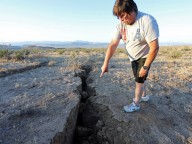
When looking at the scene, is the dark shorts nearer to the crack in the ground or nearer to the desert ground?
the desert ground

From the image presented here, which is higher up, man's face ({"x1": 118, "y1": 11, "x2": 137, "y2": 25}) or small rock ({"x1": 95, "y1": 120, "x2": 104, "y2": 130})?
man's face ({"x1": 118, "y1": 11, "x2": 137, "y2": 25})

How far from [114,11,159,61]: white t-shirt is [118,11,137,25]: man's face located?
6 cm

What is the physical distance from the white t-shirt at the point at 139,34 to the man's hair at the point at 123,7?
185 mm

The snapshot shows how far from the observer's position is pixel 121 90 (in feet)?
15.8

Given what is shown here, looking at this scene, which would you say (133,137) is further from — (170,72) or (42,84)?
(170,72)

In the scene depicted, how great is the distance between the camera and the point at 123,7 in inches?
118

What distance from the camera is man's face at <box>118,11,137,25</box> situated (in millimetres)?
3116

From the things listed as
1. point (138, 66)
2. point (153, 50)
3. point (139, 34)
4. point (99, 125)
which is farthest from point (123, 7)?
point (99, 125)

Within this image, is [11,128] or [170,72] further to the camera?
[170,72]

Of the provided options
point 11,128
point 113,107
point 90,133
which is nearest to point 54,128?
point 11,128

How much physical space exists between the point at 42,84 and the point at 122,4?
2.60 meters

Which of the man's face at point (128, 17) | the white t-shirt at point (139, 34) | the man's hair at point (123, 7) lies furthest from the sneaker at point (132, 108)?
the man's hair at point (123, 7)

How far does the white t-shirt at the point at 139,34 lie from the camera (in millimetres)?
3064

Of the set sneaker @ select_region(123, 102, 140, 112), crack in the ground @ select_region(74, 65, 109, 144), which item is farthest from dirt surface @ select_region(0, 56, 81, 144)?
sneaker @ select_region(123, 102, 140, 112)
